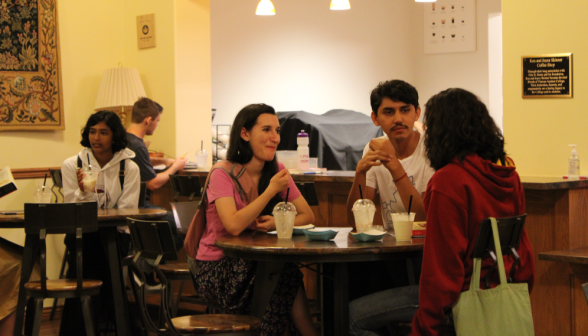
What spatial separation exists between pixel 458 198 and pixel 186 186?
3405 mm

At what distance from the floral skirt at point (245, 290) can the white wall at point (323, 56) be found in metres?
5.18

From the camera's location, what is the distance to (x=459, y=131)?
2.18m

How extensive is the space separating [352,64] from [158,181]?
451 cm

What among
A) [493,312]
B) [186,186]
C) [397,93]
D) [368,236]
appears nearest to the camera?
[493,312]

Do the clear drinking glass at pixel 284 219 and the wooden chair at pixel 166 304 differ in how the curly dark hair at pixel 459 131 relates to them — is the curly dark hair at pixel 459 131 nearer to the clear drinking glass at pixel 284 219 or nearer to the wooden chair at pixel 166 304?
the clear drinking glass at pixel 284 219

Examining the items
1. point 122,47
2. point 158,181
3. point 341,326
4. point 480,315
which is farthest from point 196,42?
point 480,315

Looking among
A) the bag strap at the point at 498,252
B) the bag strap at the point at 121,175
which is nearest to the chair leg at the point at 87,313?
the bag strap at the point at 121,175

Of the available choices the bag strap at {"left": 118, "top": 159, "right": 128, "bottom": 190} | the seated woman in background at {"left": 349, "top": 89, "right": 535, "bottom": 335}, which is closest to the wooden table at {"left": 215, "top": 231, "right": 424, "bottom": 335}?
the seated woman in background at {"left": 349, "top": 89, "right": 535, "bottom": 335}

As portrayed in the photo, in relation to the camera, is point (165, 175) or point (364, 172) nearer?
point (364, 172)

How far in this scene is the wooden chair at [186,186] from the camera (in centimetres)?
510

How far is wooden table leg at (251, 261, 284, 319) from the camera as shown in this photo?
2496mm

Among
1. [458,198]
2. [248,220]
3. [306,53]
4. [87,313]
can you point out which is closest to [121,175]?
[87,313]

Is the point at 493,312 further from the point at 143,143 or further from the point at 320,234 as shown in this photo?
the point at 143,143

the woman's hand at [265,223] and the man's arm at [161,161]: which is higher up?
the man's arm at [161,161]
